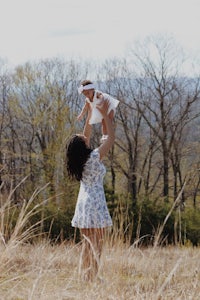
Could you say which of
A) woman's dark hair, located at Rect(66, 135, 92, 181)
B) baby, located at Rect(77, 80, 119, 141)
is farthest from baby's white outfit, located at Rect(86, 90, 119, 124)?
woman's dark hair, located at Rect(66, 135, 92, 181)

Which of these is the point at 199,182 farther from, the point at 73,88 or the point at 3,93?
the point at 3,93

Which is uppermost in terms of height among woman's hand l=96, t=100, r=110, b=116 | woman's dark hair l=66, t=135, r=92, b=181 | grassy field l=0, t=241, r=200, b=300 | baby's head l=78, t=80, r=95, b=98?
baby's head l=78, t=80, r=95, b=98

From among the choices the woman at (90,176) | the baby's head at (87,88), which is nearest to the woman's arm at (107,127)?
the woman at (90,176)

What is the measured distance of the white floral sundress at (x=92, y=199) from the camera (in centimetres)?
401

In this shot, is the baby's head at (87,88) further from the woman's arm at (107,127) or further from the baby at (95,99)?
the woman's arm at (107,127)

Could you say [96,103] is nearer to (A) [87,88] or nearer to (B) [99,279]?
(A) [87,88]

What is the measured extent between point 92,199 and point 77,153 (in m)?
0.34

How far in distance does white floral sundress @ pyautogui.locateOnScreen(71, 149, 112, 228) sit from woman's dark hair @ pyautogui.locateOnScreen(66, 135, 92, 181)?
0.14 ft

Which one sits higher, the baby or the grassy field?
the baby

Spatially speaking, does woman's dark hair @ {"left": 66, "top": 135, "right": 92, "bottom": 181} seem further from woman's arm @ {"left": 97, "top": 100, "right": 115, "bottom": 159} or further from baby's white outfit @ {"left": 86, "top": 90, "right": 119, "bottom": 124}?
baby's white outfit @ {"left": 86, "top": 90, "right": 119, "bottom": 124}

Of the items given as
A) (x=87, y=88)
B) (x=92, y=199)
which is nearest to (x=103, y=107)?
(x=87, y=88)

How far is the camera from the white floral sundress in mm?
4008

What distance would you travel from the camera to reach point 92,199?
159 inches

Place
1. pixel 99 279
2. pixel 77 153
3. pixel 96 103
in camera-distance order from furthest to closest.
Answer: pixel 96 103 → pixel 77 153 → pixel 99 279
